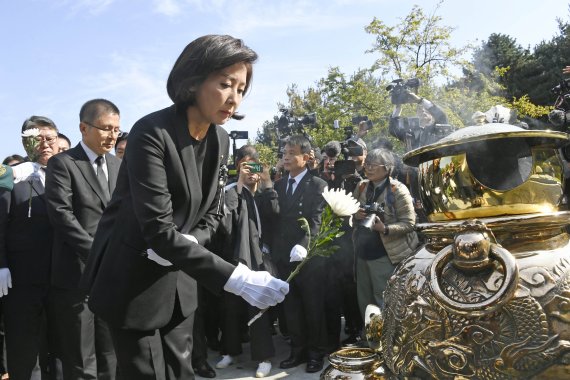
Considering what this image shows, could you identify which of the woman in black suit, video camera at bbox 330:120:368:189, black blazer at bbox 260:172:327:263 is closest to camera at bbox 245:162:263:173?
black blazer at bbox 260:172:327:263

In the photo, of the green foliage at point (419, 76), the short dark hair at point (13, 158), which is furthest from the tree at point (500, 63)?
the short dark hair at point (13, 158)

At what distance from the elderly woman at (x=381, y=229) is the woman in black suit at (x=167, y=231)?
8.54 feet

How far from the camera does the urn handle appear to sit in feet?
4.07

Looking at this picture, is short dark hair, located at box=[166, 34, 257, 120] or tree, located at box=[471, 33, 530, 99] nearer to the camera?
short dark hair, located at box=[166, 34, 257, 120]

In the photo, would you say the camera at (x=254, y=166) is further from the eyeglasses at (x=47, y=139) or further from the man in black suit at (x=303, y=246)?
the eyeglasses at (x=47, y=139)

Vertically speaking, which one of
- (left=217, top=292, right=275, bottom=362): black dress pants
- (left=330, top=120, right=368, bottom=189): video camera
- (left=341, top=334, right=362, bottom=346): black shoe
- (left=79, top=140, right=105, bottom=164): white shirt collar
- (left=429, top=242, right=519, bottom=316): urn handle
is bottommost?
(left=341, top=334, right=362, bottom=346): black shoe

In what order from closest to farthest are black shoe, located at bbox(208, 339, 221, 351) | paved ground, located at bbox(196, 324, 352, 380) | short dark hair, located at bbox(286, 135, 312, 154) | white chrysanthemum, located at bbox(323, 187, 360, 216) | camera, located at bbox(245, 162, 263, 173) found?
white chrysanthemum, located at bbox(323, 187, 360, 216) → paved ground, located at bbox(196, 324, 352, 380) → camera, located at bbox(245, 162, 263, 173) → short dark hair, located at bbox(286, 135, 312, 154) → black shoe, located at bbox(208, 339, 221, 351)

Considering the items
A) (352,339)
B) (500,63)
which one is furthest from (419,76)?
(352,339)

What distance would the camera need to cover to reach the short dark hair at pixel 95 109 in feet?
12.4

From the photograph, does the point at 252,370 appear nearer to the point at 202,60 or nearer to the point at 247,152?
the point at 247,152

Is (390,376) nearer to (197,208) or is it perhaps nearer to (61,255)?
(197,208)

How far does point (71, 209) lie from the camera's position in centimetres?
379

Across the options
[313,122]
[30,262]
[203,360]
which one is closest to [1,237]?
[30,262]

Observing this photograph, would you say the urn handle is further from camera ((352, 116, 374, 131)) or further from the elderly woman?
camera ((352, 116, 374, 131))
